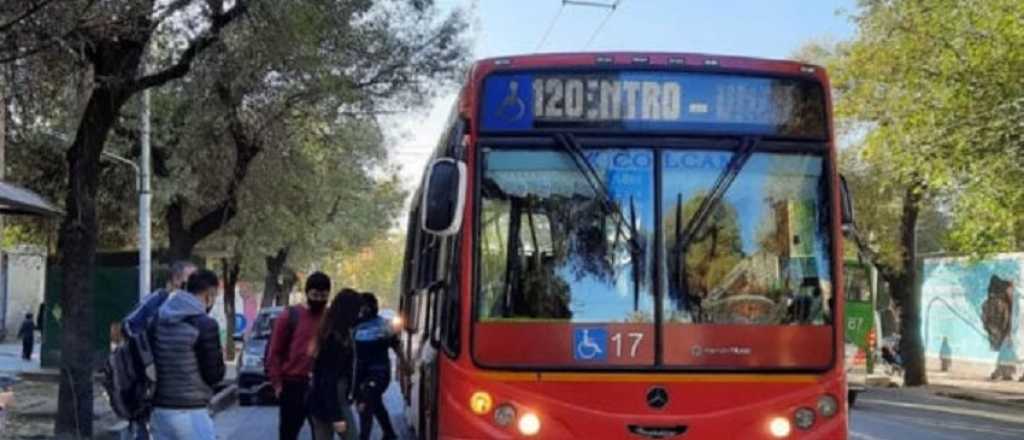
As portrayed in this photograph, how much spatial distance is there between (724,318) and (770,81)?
155 cm

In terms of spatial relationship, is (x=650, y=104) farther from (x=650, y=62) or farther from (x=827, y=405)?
(x=827, y=405)

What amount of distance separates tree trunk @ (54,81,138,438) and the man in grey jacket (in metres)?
6.69

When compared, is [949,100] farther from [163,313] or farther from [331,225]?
[331,225]

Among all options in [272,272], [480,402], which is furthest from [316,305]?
[272,272]

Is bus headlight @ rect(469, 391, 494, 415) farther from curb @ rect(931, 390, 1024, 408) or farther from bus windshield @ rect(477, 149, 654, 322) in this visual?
curb @ rect(931, 390, 1024, 408)

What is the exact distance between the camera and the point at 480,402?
719 centimetres

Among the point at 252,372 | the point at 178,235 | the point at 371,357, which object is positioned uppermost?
the point at 178,235

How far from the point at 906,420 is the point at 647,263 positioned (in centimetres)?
1322

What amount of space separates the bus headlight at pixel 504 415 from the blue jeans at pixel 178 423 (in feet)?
5.78

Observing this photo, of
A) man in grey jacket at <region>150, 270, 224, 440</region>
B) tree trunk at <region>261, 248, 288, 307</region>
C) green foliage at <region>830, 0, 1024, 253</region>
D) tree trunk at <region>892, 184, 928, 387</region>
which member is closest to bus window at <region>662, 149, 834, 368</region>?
man in grey jacket at <region>150, 270, 224, 440</region>

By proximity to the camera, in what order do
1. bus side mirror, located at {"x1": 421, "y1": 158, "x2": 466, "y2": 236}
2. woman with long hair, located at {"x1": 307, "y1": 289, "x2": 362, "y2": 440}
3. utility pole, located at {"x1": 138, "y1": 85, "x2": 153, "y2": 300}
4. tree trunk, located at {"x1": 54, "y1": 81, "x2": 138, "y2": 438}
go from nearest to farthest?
bus side mirror, located at {"x1": 421, "y1": 158, "x2": 466, "y2": 236} → woman with long hair, located at {"x1": 307, "y1": 289, "x2": 362, "y2": 440} → tree trunk, located at {"x1": 54, "y1": 81, "x2": 138, "y2": 438} → utility pole, located at {"x1": 138, "y1": 85, "x2": 153, "y2": 300}

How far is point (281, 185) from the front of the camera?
2250 centimetres

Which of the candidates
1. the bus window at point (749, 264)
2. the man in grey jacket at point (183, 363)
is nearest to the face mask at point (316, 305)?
the man in grey jacket at point (183, 363)

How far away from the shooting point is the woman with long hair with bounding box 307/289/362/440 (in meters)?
9.20
